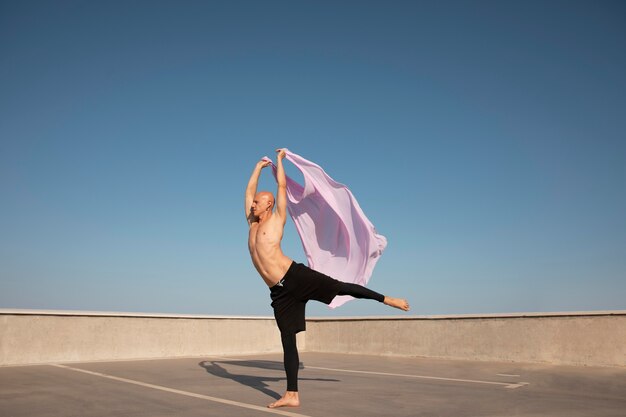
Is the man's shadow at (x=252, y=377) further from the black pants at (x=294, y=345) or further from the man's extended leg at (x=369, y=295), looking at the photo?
the man's extended leg at (x=369, y=295)

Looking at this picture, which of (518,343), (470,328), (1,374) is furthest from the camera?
(470,328)

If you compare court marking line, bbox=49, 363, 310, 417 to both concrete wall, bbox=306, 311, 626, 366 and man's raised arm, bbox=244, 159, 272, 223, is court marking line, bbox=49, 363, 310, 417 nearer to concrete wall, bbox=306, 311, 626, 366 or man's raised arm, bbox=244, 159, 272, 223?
man's raised arm, bbox=244, 159, 272, 223

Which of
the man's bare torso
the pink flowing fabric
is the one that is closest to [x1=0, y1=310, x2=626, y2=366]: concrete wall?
the pink flowing fabric

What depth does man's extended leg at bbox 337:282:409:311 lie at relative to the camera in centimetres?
601

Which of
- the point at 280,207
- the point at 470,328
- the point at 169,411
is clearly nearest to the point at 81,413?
the point at 169,411

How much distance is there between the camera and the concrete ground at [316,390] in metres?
5.07

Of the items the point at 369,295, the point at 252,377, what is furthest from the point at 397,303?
the point at 252,377

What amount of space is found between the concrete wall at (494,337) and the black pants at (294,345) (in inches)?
281

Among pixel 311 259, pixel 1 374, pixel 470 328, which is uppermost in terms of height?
pixel 311 259

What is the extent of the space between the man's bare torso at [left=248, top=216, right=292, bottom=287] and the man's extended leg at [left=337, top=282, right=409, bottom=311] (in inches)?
29.0

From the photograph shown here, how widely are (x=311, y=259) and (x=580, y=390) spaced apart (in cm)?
421

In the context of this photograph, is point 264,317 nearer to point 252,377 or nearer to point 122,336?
point 122,336

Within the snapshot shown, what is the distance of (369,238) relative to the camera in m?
7.91

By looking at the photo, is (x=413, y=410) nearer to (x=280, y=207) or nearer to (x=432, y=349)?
(x=280, y=207)
